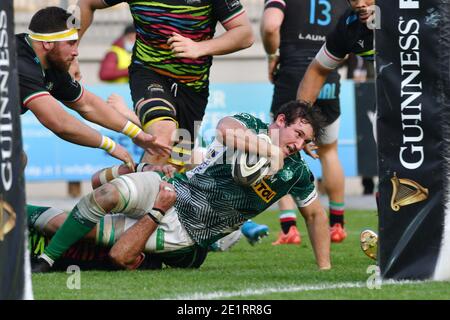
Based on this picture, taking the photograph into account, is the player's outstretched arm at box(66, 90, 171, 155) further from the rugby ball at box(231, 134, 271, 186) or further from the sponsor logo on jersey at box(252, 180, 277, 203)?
the rugby ball at box(231, 134, 271, 186)

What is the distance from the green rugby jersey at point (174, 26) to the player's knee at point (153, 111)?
0.92 ft

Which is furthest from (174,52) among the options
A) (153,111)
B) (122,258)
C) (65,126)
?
(122,258)

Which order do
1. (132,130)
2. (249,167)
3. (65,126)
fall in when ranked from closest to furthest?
1. (249,167)
2. (65,126)
3. (132,130)

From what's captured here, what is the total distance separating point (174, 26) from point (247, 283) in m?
2.60

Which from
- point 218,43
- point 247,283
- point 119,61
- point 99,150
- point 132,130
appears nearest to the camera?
point 247,283

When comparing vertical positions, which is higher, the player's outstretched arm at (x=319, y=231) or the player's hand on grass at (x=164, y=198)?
the player's hand on grass at (x=164, y=198)

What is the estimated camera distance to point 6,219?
4.64 m

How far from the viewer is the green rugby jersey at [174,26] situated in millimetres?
8000

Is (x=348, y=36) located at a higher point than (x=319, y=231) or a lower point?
higher

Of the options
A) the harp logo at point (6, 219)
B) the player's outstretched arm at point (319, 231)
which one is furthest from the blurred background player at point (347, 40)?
the harp logo at point (6, 219)

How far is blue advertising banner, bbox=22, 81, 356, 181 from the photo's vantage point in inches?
584

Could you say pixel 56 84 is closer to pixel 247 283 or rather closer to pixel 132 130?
pixel 132 130

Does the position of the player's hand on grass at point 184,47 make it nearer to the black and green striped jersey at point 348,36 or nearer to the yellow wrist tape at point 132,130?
the yellow wrist tape at point 132,130
